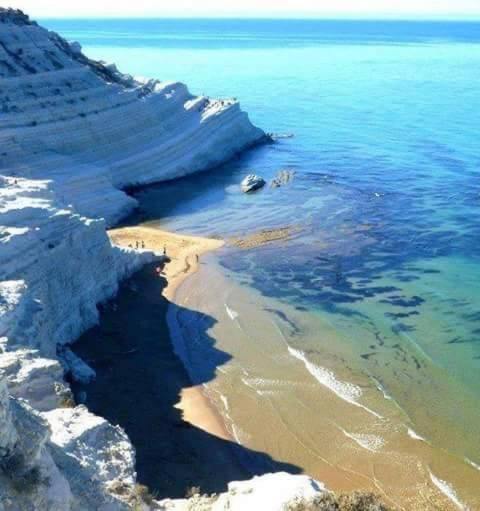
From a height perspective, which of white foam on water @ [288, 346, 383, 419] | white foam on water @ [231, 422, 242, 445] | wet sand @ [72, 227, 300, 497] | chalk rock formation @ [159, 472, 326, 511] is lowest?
white foam on water @ [231, 422, 242, 445]

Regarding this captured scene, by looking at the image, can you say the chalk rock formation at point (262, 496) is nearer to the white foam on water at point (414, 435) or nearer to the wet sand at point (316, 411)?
the wet sand at point (316, 411)

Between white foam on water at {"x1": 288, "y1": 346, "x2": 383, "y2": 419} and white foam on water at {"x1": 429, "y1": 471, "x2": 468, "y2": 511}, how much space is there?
3.23m

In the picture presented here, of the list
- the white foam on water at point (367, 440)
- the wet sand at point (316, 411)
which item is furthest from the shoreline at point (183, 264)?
the white foam on water at point (367, 440)

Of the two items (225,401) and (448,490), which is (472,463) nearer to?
(448,490)

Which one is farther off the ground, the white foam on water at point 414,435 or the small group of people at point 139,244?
the small group of people at point 139,244

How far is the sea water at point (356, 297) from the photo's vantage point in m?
21.3

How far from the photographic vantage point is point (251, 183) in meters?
49.6

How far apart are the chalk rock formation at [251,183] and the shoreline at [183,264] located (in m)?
10.4

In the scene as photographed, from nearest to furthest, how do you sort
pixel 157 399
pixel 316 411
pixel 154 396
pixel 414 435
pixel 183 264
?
pixel 414 435
pixel 316 411
pixel 157 399
pixel 154 396
pixel 183 264

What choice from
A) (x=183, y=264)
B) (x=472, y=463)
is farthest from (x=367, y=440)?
(x=183, y=264)

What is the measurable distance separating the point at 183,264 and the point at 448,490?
19.2 metres

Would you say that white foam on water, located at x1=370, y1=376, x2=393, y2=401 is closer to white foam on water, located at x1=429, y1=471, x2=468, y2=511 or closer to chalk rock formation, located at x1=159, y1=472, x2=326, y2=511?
white foam on water, located at x1=429, y1=471, x2=468, y2=511

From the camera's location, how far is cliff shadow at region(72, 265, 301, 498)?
19422 mm

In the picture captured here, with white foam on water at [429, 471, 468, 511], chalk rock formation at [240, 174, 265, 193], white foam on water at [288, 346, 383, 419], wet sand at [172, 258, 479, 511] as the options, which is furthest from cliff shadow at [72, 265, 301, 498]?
chalk rock formation at [240, 174, 265, 193]
